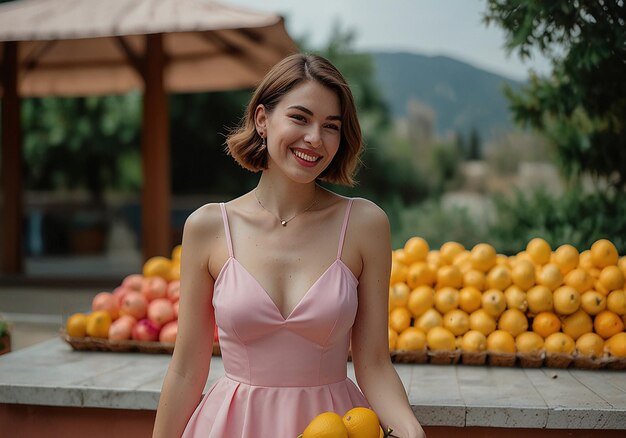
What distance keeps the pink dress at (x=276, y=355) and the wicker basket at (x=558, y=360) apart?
56.9 inches

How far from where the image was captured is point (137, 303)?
3.71 m

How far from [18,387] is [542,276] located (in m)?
2.28

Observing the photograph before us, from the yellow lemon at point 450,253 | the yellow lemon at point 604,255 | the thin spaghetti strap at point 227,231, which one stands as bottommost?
the yellow lemon at point 450,253

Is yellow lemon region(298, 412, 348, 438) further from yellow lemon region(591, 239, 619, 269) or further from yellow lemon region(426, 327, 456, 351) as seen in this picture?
yellow lemon region(591, 239, 619, 269)

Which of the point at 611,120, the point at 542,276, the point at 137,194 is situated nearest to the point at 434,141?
the point at 611,120

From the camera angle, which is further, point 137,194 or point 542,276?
point 137,194

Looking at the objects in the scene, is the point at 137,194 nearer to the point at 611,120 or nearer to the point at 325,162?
the point at 611,120

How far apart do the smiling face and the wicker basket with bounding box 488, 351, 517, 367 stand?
1.61 meters

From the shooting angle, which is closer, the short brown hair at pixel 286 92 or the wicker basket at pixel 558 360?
the short brown hair at pixel 286 92

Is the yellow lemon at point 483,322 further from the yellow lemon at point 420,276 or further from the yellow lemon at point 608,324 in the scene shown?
the yellow lemon at point 608,324

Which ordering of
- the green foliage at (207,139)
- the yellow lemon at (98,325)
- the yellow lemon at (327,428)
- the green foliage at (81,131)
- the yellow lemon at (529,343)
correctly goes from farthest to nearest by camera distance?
the green foliage at (81,131) → the green foliage at (207,139) → the yellow lemon at (98,325) → the yellow lemon at (529,343) → the yellow lemon at (327,428)

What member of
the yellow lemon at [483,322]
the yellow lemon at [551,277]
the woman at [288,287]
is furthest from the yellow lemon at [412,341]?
the woman at [288,287]

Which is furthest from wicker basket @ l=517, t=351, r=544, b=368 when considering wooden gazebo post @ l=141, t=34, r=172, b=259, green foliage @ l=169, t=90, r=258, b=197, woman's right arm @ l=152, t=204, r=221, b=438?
green foliage @ l=169, t=90, r=258, b=197

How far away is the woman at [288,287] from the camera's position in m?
2.04
